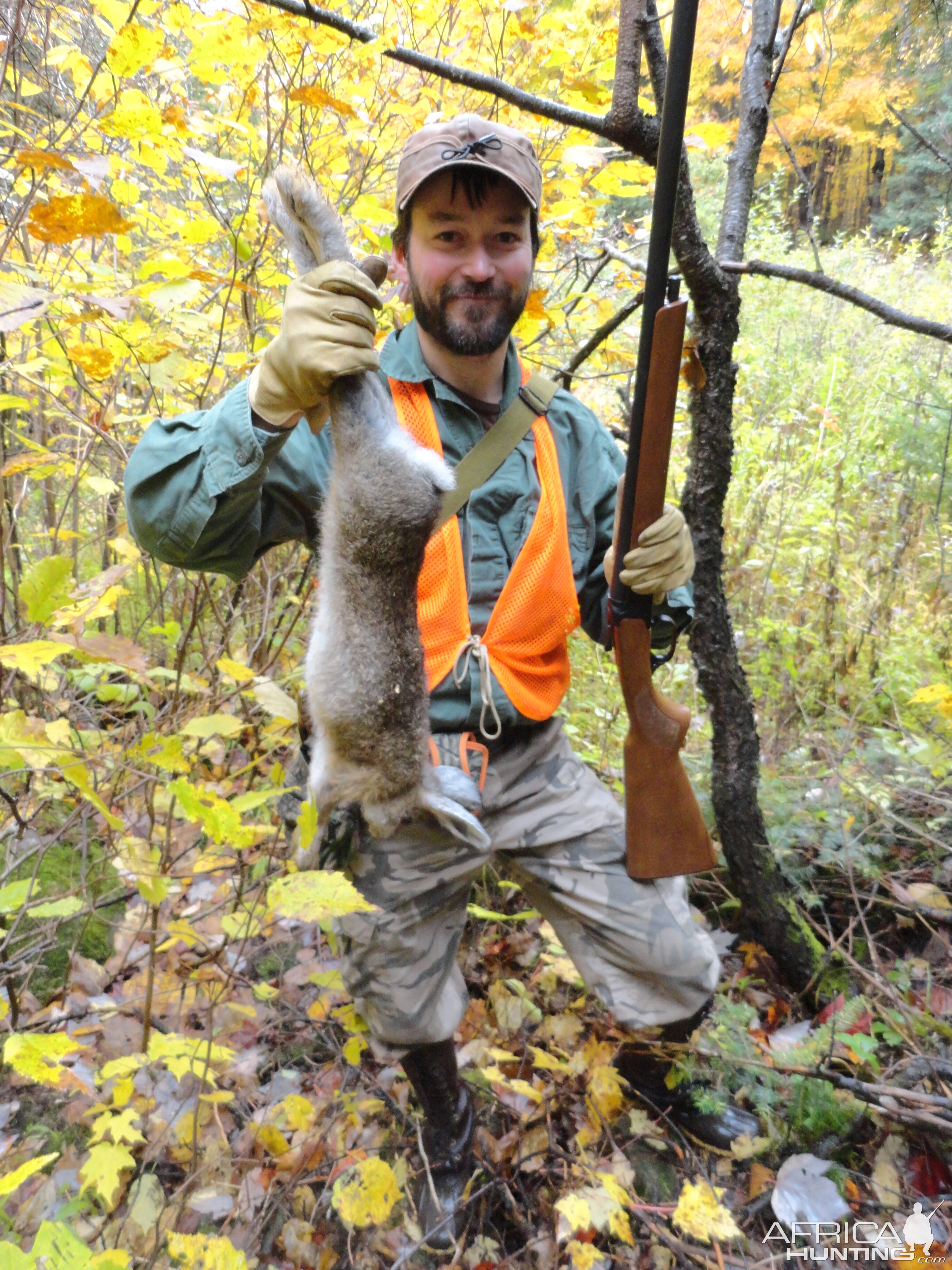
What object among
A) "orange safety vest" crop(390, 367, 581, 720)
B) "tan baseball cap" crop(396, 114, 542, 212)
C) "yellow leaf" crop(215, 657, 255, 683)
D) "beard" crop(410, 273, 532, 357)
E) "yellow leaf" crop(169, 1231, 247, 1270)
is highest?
"tan baseball cap" crop(396, 114, 542, 212)

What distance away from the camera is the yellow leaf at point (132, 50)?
2.00 metres

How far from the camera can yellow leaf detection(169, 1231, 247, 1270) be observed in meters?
1.69

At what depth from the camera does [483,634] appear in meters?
2.44

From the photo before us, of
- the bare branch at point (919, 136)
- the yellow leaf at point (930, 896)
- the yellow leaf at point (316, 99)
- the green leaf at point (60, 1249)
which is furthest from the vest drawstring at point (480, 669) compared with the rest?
the bare branch at point (919, 136)

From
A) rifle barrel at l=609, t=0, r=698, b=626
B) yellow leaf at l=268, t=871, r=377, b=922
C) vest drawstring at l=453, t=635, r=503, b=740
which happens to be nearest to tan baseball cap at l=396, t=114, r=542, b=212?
rifle barrel at l=609, t=0, r=698, b=626

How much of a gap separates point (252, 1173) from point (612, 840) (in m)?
1.65

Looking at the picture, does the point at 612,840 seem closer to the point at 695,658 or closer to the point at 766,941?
the point at 695,658

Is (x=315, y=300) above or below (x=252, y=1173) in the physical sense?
above

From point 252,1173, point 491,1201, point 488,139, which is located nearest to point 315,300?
point 488,139

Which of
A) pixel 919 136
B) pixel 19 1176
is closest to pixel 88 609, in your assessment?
pixel 19 1176

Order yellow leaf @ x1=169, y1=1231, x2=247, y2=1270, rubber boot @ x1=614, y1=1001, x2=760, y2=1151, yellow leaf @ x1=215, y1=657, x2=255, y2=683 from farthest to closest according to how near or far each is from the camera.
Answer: rubber boot @ x1=614, y1=1001, x2=760, y2=1151
yellow leaf @ x1=215, y1=657, x2=255, y2=683
yellow leaf @ x1=169, y1=1231, x2=247, y2=1270

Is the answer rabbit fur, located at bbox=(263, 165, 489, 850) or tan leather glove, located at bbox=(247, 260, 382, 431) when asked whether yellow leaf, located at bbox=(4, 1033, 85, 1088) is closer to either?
rabbit fur, located at bbox=(263, 165, 489, 850)

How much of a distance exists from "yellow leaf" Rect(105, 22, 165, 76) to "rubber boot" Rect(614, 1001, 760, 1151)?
11.3 feet

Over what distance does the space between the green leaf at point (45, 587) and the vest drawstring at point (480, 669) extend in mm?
1164
